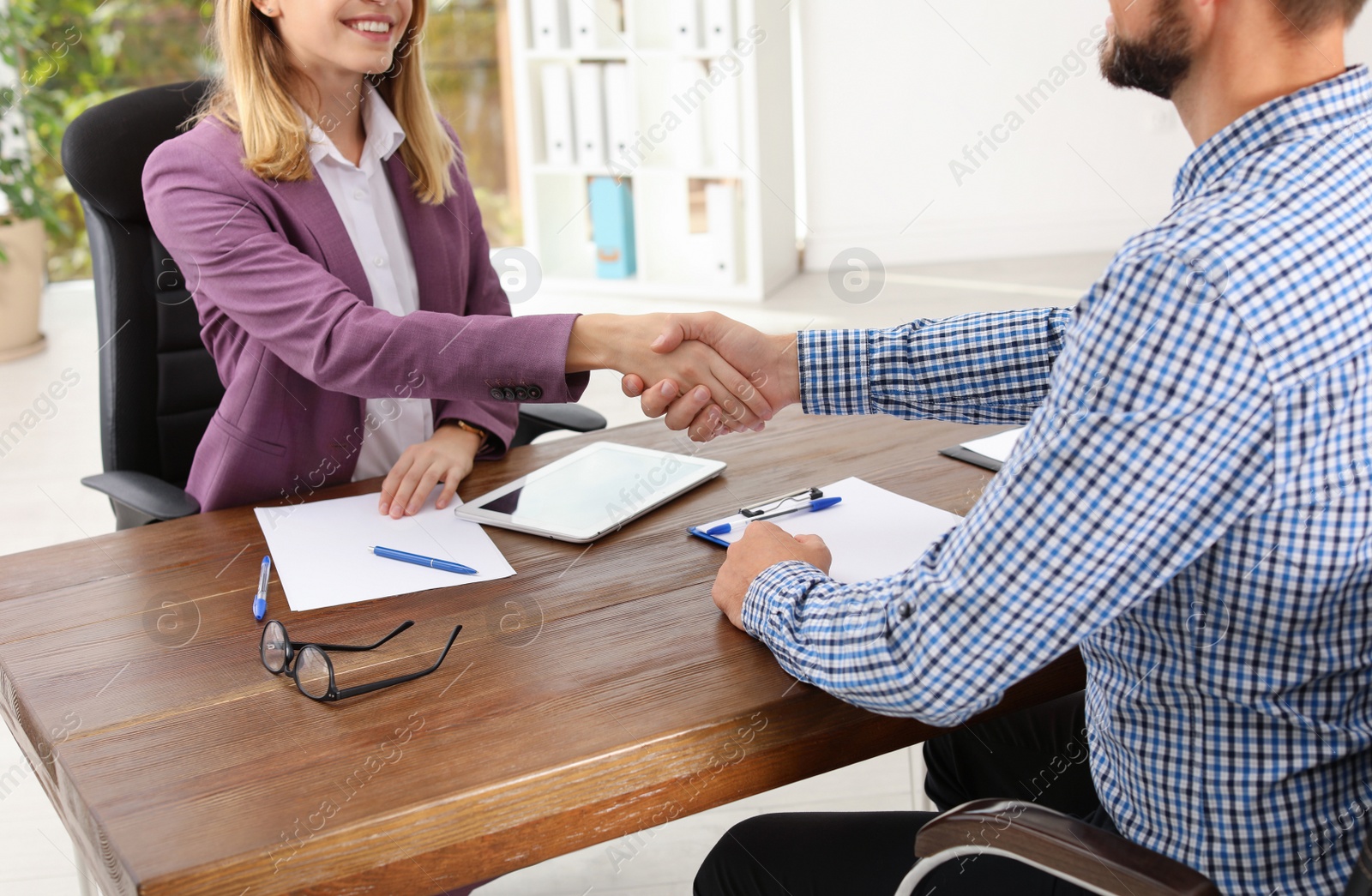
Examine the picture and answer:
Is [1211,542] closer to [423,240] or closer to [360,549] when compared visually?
[360,549]

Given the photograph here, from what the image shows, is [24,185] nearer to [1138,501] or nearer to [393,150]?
[393,150]

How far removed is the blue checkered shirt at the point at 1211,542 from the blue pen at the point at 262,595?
58 cm

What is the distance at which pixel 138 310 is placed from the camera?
1.87 metres

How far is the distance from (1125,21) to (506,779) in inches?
32.2

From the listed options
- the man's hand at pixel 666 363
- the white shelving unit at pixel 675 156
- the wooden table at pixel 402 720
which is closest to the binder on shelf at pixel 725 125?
the white shelving unit at pixel 675 156

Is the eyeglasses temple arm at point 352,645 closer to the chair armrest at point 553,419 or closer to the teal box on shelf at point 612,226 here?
the chair armrest at point 553,419

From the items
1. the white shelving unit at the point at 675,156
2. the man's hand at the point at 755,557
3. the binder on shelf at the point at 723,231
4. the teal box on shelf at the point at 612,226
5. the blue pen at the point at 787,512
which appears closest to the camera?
the man's hand at the point at 755,557

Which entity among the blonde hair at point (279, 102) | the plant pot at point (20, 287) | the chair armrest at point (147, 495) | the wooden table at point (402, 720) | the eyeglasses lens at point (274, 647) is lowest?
the plant pot at point (20, 287)

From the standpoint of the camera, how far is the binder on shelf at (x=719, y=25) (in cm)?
504

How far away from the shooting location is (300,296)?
5.29 feet

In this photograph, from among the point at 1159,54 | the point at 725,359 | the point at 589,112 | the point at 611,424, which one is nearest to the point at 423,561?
the point at 725,359

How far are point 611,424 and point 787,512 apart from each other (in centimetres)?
268

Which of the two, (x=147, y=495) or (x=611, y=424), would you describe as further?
(x=611, y=424)

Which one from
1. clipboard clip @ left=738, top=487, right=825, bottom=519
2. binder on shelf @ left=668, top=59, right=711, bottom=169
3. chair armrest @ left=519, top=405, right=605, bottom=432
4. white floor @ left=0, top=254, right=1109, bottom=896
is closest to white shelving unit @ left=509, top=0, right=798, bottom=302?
binder on shelf @ left=668, top=59, right=711, bottom=169
